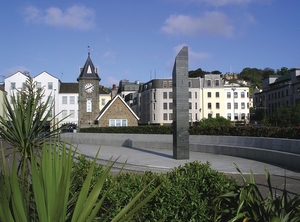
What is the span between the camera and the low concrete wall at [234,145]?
13.5 metres

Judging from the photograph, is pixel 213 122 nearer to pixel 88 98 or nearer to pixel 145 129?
pixel 145 129

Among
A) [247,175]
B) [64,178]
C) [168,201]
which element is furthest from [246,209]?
[247,175]

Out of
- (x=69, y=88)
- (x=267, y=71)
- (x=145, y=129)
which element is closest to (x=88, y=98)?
(x=69, y=88)

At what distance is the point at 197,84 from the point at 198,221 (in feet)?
242

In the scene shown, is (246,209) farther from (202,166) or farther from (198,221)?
(202,166)

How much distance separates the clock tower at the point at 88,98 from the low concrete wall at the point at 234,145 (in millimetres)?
19066

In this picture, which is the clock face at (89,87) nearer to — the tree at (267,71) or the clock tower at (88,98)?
the clock tower at (88,98)

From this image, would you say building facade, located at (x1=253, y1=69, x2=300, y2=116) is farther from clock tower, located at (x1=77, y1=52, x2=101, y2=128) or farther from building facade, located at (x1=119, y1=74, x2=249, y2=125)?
clock tower, located at (x1=77, y1=52, x2=101, y2=128)

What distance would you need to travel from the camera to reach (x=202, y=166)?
5.77 metres

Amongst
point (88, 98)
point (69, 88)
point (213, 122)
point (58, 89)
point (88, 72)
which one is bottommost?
point (213, 122)

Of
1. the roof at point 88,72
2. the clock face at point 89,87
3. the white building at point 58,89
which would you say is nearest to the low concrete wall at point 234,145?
the clock face at point 89,87

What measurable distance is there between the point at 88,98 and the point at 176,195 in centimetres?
4803

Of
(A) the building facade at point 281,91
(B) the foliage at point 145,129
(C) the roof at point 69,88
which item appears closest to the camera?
(B) the foliage at point 145,129

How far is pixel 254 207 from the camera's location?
13.9 ft
